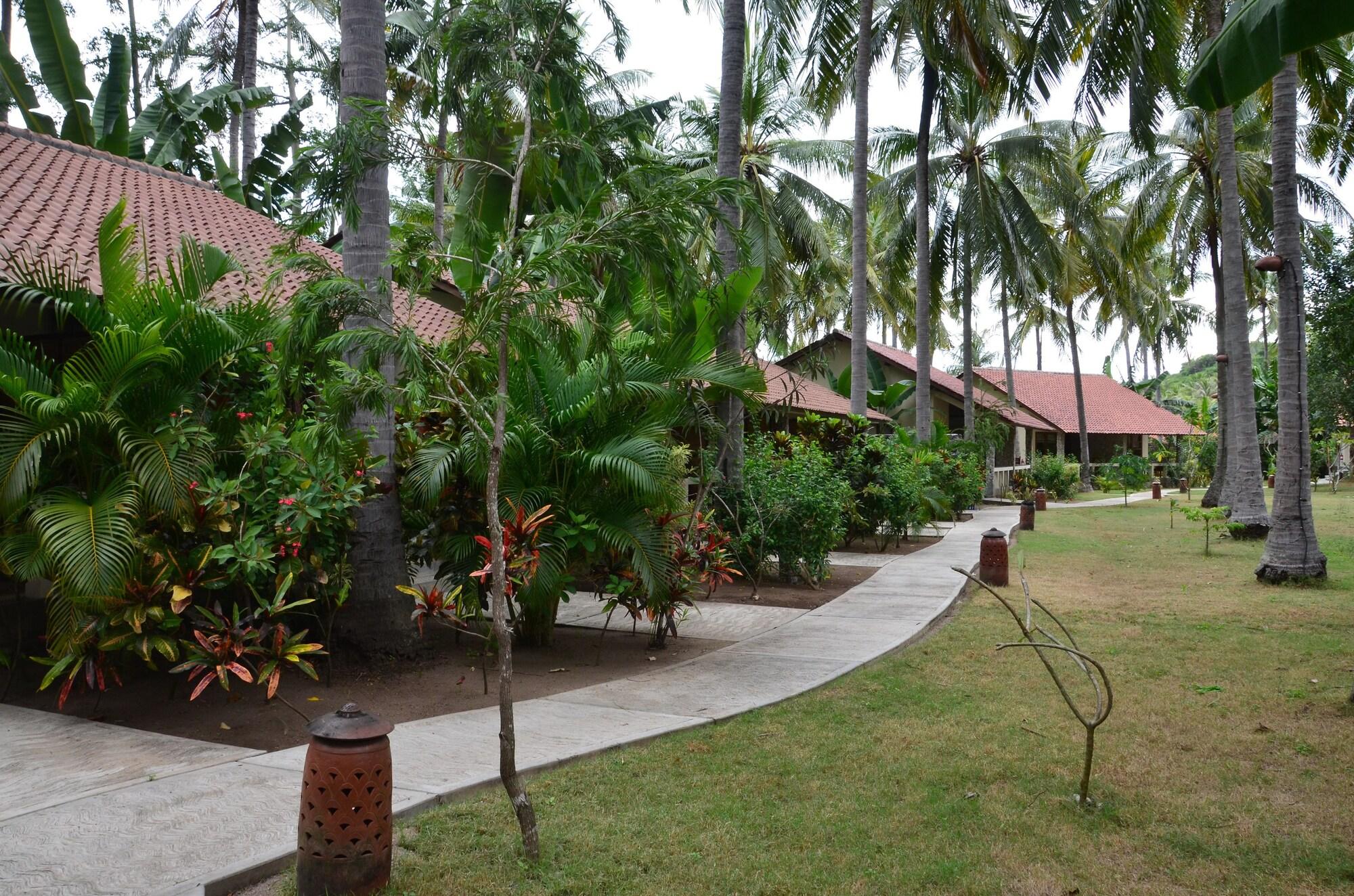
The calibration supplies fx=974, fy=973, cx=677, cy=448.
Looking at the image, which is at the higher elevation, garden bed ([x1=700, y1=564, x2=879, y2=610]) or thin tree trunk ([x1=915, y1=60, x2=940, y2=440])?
thin tree trunk ([x1=915, y1=60, x2=940, y2=440])

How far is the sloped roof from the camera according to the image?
3350cm

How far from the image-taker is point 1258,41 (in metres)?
6.32

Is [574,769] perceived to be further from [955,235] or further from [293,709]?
Answer: [955,235]

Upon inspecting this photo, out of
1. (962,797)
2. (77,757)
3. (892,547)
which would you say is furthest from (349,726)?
(892,547)

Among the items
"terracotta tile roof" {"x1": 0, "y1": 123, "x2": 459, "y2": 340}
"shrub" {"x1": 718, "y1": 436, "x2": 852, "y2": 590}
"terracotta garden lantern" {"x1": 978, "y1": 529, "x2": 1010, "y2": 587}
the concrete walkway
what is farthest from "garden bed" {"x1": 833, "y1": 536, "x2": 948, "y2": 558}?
the concrete walkway

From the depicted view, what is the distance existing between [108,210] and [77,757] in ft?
23.3

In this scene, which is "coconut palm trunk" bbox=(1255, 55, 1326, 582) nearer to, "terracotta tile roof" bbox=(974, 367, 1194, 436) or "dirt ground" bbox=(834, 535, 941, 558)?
"dirt ground" bbox=(834, 535, 941, 558)

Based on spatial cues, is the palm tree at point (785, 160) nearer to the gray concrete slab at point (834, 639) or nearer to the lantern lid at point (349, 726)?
the gray concrete slab at point (834, 639)

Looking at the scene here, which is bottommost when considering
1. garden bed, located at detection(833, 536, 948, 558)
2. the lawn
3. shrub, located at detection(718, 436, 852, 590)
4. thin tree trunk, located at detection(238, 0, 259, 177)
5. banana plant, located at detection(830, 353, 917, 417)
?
the lawn

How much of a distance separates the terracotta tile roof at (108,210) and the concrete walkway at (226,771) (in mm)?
3224

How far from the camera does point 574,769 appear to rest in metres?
5.18

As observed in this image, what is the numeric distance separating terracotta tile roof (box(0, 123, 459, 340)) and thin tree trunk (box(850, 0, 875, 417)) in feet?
27.8

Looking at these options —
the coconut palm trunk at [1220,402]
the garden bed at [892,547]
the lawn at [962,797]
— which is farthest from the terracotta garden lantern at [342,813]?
the coconut palm trunk at [1220,402]

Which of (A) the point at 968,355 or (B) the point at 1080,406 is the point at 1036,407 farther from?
(A) the point at 968,355
